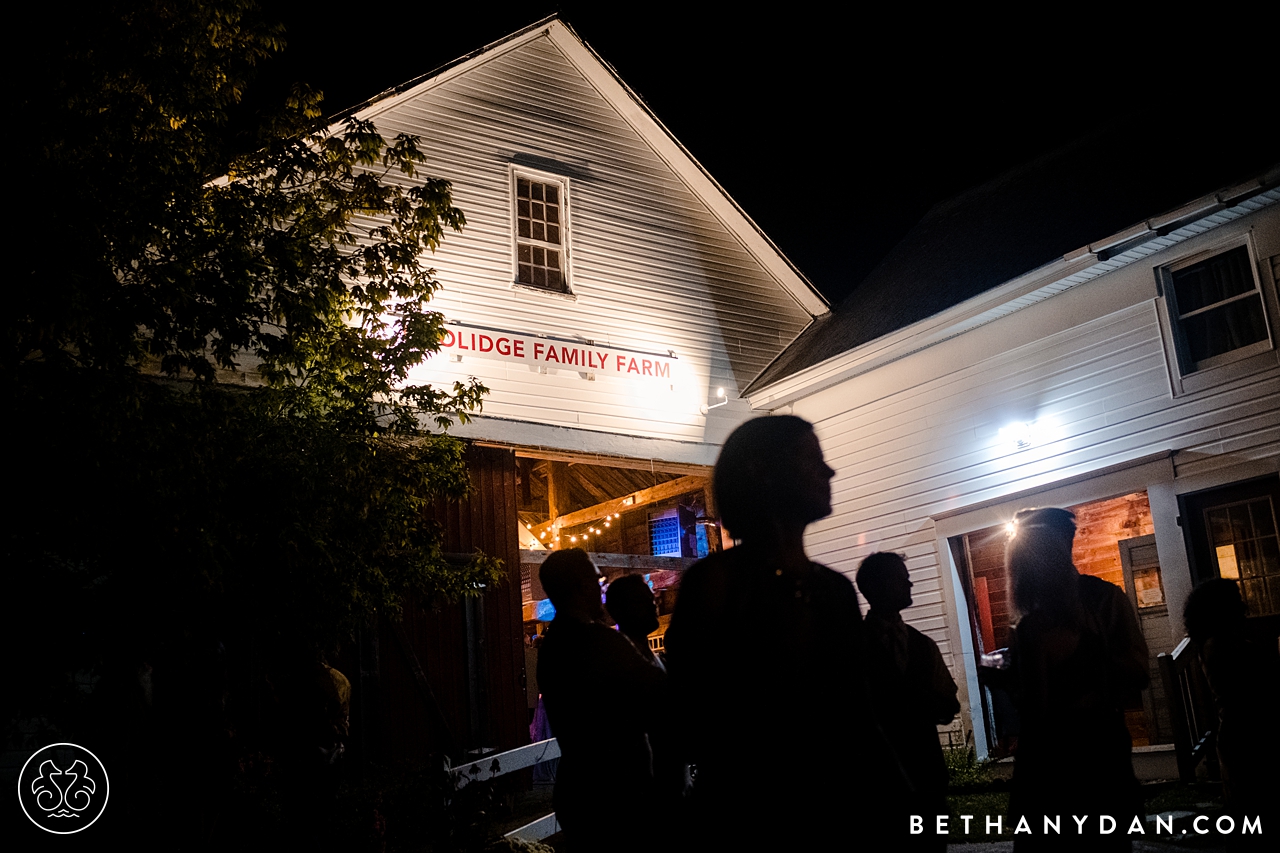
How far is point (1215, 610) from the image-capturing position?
16.2 feet

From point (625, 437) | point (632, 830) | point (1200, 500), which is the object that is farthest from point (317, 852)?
point (1200, 500)

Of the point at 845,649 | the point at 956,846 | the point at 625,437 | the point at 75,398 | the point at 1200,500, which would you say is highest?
the point at 625,437

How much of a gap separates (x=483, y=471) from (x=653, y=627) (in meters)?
7.73

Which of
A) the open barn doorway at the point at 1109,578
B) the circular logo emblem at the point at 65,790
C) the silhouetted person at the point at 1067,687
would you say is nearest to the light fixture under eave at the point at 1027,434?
the open barn doorway at the point at 1109,578

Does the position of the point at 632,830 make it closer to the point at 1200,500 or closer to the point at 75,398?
the point at 75,398

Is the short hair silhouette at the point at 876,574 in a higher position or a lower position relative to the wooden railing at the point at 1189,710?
higher

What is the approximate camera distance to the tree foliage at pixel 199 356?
641 centimetres

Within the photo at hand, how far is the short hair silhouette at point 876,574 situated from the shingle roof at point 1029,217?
6286 mm

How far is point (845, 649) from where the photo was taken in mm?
2488

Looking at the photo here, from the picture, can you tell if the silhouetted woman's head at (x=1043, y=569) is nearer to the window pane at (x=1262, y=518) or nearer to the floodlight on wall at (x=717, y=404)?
the window pane at (x=1262, y=518)

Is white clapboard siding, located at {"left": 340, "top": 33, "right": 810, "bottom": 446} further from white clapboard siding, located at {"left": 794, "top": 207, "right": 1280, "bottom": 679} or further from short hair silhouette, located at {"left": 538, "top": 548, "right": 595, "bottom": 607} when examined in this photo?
short hair silhouette, located at {"left": 538, "top": 548, "right": 595, "bottom": 607}

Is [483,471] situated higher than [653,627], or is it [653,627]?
[483,471]

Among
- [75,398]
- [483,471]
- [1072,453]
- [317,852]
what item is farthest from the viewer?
[483,471]

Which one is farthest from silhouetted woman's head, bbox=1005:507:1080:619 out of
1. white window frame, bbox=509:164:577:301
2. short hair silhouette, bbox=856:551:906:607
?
white window frame, bbox=509:164:577:301
